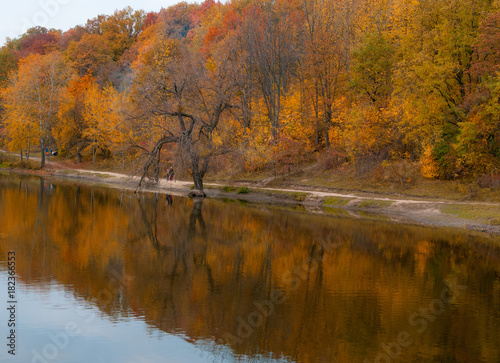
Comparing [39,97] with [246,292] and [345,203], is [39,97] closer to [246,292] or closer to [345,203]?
[345,203]

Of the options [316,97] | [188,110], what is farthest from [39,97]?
[316,97]

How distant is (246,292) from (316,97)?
33162 millimetres

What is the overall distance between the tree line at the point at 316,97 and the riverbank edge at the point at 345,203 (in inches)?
98.7

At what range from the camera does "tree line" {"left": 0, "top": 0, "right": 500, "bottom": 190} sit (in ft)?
110

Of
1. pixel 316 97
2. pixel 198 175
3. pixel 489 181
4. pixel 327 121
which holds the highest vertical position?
pixel 316 97

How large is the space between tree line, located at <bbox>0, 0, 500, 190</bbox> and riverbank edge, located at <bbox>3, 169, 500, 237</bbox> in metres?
2.51

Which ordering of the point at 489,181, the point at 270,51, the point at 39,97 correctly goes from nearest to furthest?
the point at 489,181
the point at 270,51
the point at 39,97

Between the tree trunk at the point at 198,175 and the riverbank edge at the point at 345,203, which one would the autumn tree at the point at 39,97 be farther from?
the tree trunk at the point at 198,175

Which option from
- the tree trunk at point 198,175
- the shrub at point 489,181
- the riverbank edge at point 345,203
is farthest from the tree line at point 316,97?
the riverbank edge at point 345,203

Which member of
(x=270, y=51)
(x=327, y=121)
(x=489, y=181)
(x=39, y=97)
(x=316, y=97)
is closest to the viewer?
(x=489, y=181)

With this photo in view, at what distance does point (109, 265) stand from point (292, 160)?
27989mm

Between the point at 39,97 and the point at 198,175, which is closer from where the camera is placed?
the point at 198,175

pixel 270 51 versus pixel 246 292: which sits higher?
pixel 270 51

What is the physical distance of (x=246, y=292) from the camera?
14.7 meters
